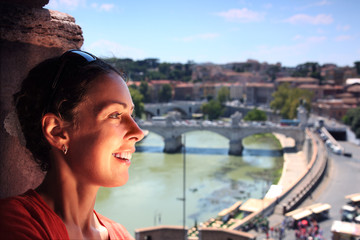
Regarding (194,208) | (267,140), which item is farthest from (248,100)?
(194,208)

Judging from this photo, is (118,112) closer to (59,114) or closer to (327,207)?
(59,114)

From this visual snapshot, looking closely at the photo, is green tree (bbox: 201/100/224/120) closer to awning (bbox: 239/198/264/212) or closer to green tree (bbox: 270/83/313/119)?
green tree (bbox: 270/83/313/119)

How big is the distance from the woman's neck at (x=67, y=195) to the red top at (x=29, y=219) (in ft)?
0.11

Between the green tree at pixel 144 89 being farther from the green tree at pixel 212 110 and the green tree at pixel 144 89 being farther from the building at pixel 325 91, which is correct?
the building at pixel 325 91

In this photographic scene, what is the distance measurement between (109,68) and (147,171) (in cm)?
1570

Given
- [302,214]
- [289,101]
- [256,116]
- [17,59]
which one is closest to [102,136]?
[17,59]

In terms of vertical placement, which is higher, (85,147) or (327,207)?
(85,147)

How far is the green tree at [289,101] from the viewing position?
24859 millimetres

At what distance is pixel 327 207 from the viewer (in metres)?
9.78

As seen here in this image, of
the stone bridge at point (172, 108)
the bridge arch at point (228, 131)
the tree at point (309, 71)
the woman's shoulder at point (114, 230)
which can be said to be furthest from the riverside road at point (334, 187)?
the tree at point (309, 71)

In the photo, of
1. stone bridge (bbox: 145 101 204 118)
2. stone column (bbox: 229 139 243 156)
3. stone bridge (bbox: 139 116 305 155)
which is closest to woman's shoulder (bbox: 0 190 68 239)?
stone column (bbox: 229 139 243 156)

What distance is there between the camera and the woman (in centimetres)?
69

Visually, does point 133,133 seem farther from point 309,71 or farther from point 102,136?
point 309,71

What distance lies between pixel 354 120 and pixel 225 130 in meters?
8.01
